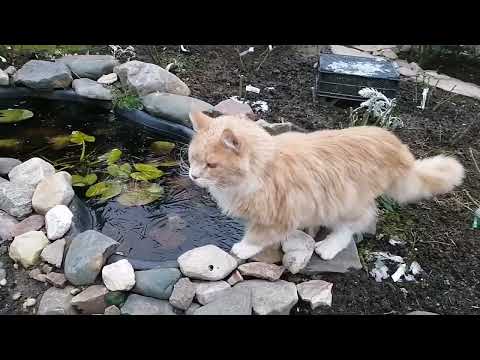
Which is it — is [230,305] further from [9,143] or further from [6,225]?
[9,143]

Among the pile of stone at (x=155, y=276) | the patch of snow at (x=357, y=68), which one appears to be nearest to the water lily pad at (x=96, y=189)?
the pile of stone at (x=155, y=276)

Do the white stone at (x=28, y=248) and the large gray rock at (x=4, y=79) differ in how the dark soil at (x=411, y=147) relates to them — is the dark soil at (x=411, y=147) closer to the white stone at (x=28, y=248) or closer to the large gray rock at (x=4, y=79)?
the white stone at (x=28, y=248)

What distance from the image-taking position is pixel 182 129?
4.07 metres

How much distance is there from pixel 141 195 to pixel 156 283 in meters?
0.98

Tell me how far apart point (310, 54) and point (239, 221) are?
3.01 m

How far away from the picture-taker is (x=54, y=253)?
9.10 feet

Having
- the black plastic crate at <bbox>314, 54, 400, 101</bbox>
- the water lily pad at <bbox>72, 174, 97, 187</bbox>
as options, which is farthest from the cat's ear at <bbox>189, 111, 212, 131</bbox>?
the black plastic crate at <bbox>314, 54, 400, 101</bbox>

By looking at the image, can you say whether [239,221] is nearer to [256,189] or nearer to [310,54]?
[256,189]

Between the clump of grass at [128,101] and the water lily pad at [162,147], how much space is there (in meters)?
0.46

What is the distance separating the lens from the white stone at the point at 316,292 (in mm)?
2680

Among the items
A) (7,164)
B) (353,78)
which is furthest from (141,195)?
(353,78)

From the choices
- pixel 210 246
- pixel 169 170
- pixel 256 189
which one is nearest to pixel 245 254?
pixel 210 246

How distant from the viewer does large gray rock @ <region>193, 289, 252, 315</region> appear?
2527mm

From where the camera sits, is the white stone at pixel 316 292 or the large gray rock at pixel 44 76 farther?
the large gray rock at pixel 44 76
